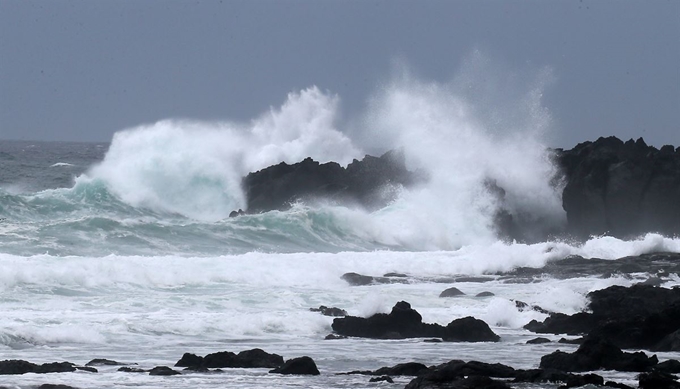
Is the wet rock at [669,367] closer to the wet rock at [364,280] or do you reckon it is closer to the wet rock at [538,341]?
the wet rock at [538,341]

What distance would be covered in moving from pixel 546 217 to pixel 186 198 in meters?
14.5

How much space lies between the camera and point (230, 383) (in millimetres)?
14039

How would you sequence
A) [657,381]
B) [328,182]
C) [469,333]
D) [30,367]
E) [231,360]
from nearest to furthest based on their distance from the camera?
[657,381] < [30,367] < [231,360] < [469,333] < [328,182]

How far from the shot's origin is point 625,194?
39.8 meters

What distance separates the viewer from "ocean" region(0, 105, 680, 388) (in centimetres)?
1736

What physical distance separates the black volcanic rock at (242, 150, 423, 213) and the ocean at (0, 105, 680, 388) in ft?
2.84

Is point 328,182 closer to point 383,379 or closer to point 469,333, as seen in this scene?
point 469,333

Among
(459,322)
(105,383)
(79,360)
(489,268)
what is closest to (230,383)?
(105,383)

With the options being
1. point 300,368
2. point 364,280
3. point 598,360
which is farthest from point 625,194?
point 300,368

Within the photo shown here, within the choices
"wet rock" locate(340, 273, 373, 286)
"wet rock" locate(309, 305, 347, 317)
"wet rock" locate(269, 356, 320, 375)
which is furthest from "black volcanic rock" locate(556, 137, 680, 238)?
"wet rock" locate(269, 356, 320, 375)

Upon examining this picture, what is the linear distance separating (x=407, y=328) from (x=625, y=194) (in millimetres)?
22511

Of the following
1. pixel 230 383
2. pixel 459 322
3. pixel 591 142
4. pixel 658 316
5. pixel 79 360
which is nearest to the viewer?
pixel 230 383

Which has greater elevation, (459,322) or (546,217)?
(546,217)

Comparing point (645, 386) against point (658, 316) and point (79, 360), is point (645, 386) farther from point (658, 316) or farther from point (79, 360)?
point (79, 360)
